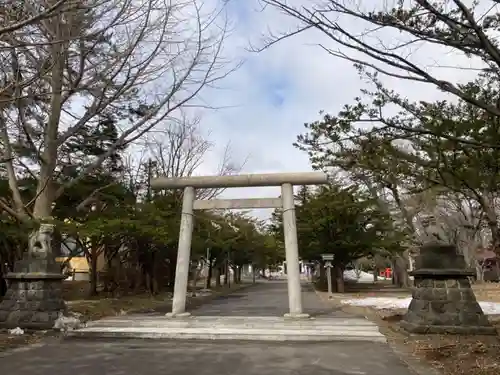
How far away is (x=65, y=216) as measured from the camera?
18.0 metres

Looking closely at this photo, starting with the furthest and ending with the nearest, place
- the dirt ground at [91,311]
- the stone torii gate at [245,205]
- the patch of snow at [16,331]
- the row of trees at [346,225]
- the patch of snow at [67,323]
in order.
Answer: the row of trees at [346,225], the stone torii gate at [245,205], the patch of snow at [67,323], the patch of snow at [16,331], the dirt ground at [91,311]

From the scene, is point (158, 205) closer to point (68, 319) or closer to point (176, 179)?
point (176, 179)

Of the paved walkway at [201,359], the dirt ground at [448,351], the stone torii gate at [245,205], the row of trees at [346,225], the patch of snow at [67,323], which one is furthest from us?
the row of trees at [346,225]

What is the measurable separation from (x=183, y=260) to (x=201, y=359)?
20.6 ft

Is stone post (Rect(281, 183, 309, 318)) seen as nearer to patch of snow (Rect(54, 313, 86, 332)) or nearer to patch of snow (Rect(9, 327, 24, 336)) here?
patch of snow (Rect(54, 313, 86, 332))

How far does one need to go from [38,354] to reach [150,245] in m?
15.6

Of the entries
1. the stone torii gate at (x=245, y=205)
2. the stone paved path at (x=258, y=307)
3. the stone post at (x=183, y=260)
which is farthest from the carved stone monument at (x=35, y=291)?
the stone paved path at (x=258, y=307)

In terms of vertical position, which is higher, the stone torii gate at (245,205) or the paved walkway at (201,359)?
the stone torii gate at (245,205)

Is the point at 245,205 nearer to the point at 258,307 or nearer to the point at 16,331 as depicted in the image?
the point at 258,307

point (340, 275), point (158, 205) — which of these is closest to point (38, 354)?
point (158, 205)

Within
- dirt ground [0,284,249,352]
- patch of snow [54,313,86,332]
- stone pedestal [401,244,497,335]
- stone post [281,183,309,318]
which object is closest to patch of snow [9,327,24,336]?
Result: dirt ground [0,284,249,352]

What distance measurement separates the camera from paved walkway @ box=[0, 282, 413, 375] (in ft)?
25.0

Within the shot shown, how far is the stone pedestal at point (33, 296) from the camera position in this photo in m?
11.7

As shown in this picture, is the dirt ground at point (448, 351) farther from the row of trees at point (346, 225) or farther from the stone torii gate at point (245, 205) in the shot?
the row of trees at point (346, 225)
